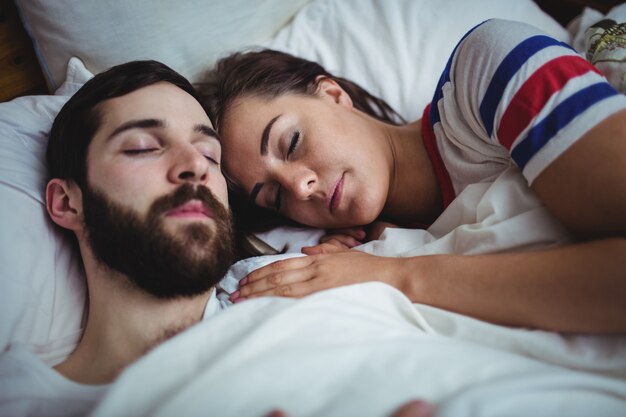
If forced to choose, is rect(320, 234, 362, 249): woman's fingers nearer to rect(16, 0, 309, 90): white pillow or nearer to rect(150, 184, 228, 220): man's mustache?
rect(150, 184, 228, 220): man's mustache

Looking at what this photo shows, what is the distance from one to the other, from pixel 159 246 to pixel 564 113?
0.75 meters

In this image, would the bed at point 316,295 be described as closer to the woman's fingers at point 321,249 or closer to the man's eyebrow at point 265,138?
the woman's fingers at point 321,249

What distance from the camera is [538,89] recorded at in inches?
33.0

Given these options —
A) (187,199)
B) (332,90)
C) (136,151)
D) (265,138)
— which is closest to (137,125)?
(136,151)

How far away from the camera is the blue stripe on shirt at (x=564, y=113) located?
79cm

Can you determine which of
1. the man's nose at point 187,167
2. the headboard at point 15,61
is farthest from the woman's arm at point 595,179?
the headboard at point 15,61

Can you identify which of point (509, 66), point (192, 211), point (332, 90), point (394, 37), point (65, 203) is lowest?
point (65, 203)

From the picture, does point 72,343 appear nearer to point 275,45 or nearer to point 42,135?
point 42,135

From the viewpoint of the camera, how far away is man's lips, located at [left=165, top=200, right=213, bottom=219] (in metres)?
0.84

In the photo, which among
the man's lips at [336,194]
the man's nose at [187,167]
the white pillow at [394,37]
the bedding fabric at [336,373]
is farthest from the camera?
the white pillow at [394,37]

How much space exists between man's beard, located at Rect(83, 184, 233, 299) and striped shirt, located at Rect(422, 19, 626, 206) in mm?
594

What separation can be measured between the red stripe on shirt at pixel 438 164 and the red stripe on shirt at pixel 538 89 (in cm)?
29

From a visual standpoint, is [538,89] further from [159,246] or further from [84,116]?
[84,116]

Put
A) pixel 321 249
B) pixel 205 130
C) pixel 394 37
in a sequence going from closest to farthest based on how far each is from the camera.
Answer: pixel 205 130, pixel 321 249, pixel 394 37
